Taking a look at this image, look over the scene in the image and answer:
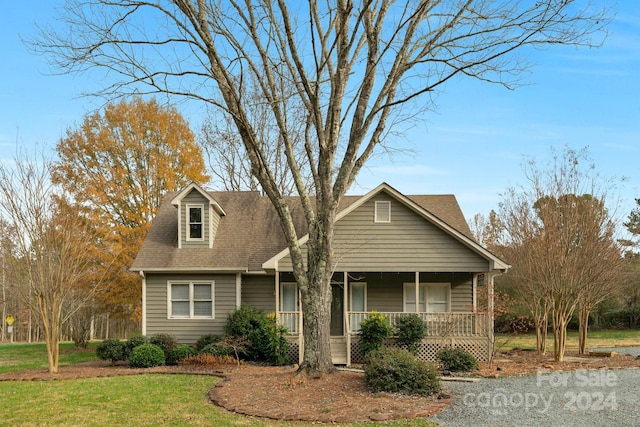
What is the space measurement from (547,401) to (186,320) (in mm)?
11883

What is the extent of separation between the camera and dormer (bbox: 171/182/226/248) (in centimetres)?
1939

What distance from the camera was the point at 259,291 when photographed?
1902 centimetres

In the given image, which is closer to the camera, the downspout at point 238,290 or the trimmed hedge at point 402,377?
the trimmed hedge at point 402,377

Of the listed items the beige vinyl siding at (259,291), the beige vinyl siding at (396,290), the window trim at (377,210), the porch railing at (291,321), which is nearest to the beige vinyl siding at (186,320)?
the beige vinyl siding at (259,291)

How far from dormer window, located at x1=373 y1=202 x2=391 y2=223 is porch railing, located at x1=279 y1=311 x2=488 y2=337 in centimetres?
287

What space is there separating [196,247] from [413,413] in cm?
1185

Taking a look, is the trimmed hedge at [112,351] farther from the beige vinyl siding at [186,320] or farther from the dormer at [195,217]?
the dormer at [195,217]

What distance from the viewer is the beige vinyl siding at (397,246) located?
57.5ft

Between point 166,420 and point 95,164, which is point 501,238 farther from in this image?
point 166,420

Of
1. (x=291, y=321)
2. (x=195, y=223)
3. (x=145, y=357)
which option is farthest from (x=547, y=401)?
(x=195, y=223)

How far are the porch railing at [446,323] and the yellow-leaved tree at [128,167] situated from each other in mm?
9897

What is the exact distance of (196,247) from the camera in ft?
63.7

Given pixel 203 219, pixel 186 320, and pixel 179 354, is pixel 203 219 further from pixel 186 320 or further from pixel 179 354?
pixel 179 354

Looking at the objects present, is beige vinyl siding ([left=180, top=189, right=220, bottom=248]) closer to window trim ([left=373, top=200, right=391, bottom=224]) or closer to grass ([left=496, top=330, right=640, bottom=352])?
window trim ([left=373, top=200, right=391, bottom=224])
